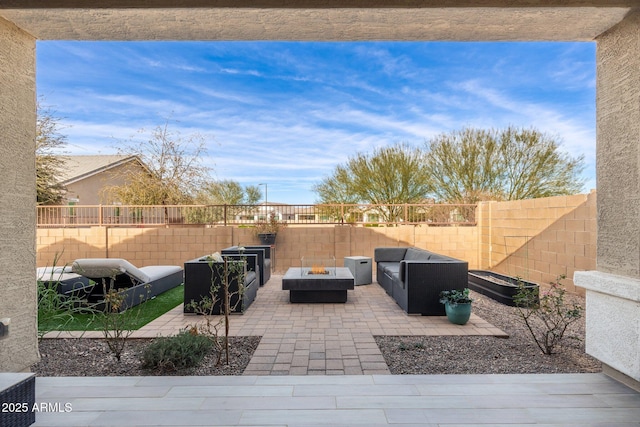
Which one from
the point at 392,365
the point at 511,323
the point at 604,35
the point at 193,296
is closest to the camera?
the point at 604,35

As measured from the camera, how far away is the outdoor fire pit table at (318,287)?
516 centimetres

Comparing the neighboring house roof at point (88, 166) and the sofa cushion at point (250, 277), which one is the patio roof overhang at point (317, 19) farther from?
the neighboring house roof at point (88, 166)

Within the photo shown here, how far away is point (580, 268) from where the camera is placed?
18.7ft

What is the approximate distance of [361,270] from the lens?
270 inches

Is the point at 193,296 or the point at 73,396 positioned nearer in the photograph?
the point at 73,396

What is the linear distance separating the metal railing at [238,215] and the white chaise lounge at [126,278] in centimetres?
326

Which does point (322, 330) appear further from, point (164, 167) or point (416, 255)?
point (164, 167)

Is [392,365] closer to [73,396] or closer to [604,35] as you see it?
[73,396]

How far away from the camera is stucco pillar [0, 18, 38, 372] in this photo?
225cm

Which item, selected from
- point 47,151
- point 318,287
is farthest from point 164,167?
point 318,287

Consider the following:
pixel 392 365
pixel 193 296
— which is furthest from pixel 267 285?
pixel 392 365

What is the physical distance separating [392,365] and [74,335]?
3476mm

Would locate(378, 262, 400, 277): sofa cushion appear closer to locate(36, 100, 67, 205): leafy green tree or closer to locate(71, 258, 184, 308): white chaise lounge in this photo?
locate(71, 258, 184, 308): white chaise lounge

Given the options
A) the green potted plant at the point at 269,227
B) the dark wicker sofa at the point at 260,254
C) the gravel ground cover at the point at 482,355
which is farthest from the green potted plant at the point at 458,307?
the green potted plant at the point at 269,227
